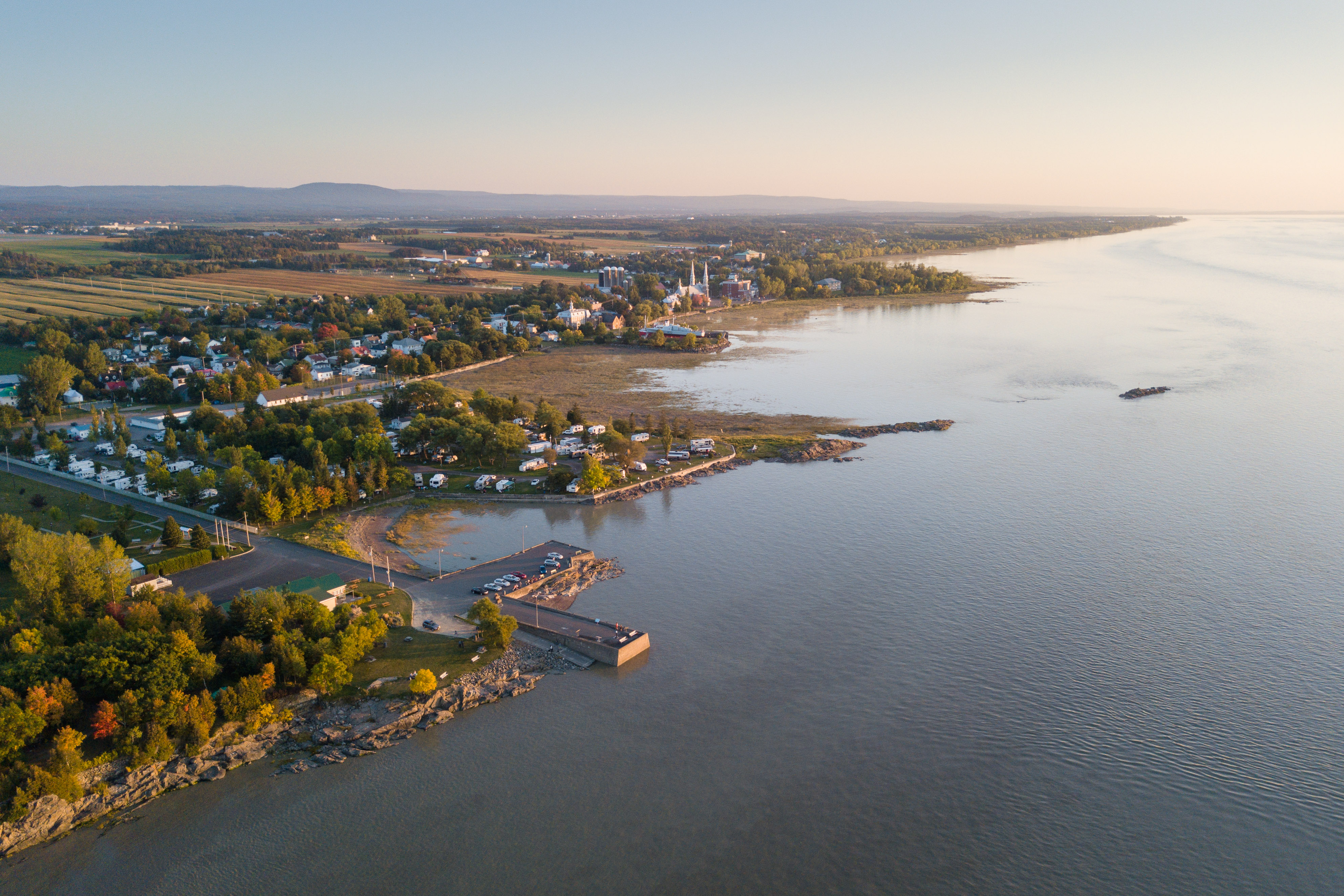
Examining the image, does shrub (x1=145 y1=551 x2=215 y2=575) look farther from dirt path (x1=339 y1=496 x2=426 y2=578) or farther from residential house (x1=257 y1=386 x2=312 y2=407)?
residential house (x1=257 y1=386 x2=312 y2=407)

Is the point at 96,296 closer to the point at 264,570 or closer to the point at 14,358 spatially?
the point at 14,358

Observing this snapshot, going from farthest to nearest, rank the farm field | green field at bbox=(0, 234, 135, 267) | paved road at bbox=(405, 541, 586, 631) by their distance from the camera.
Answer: green field at bbox=(0, 234, 135, 267) → the farm field → paved road at bbox=(405, 541, 586, 631)

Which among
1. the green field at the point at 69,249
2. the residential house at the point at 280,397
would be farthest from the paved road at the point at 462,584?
the green field at the point at 69,249

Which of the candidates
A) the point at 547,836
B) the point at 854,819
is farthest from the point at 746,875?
the point at 547,836

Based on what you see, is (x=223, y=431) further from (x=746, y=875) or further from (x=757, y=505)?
(x=746, y=875)

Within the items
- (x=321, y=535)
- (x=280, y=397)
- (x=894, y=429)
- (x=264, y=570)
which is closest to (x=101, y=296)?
(x=280, y=397)

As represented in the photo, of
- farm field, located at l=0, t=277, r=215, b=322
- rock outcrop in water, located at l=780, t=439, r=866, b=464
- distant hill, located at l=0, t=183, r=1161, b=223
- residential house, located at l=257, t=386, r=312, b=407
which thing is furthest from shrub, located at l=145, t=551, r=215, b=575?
distant hill, located at l=0, t=183, r=1161, b=223

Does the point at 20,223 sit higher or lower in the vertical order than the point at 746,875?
higher
